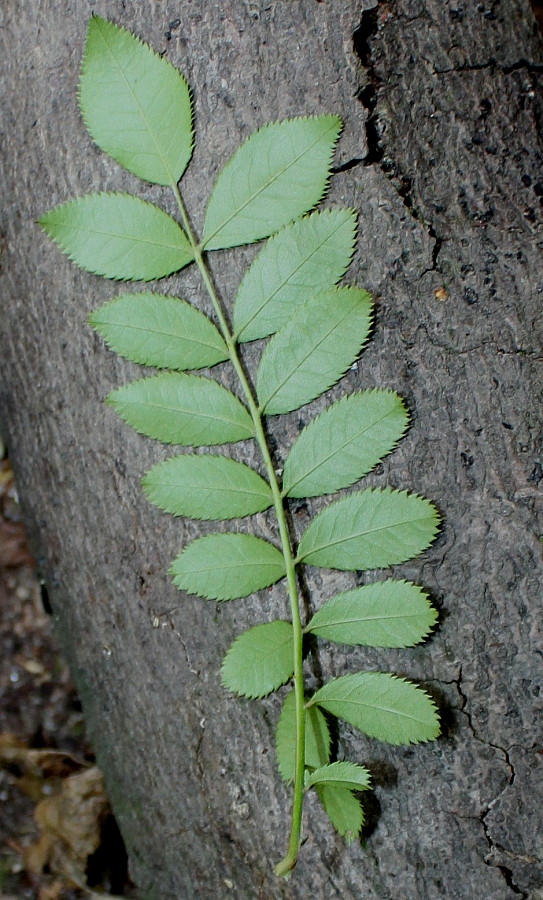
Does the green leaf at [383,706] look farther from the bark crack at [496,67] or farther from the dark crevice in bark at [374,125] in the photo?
the bark crack at [496,67]

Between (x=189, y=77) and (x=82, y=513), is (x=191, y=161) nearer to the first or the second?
(x=189, y=77)

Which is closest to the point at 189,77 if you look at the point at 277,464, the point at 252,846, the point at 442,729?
the point at 277,464

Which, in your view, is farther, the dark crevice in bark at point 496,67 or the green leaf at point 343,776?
the dark crevice in bark at point 496,67

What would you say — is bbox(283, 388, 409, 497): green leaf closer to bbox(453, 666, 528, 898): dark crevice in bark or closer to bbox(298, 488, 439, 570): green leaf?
bbox(298, 488, 439, 570): green leaf

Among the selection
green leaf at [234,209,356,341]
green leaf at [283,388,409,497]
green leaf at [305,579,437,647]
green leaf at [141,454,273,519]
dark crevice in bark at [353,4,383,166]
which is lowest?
green leaf at [305,579,437,647]

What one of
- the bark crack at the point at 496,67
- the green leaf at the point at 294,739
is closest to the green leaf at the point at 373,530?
the green leaf at the point at 294,739

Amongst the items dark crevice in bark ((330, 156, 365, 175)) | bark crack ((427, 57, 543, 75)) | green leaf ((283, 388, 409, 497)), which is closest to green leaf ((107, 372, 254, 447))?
green leaf ((283, 388, 409, 497))

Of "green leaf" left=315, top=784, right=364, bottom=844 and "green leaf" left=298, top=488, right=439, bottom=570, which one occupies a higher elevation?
"green leaf" left=298, top=488, right=439, bottom=570
